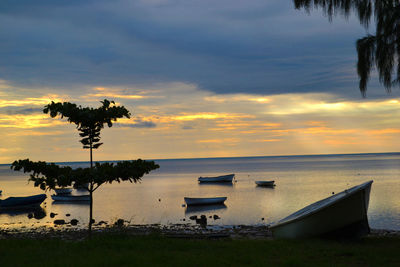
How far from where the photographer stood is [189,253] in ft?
42.8

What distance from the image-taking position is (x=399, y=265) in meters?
11.3

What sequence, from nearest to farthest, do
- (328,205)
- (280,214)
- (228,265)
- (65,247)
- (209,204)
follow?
1. (228,265)
2. (65,247)
3. (328,205)
4. (280,214)
5. (209,204)

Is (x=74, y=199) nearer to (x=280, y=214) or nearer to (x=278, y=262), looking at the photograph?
(x=280, y=214)

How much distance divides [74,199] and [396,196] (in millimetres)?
49877

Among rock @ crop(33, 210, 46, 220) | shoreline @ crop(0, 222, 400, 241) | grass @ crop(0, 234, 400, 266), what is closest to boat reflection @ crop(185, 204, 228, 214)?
shoreline @ crop(0, 222, 400, 241)

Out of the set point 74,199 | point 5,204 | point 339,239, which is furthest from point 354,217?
point 74,199

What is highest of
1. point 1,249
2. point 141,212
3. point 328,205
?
point 328,205

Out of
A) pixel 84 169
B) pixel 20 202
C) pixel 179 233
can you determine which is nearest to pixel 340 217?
pixel 179 233

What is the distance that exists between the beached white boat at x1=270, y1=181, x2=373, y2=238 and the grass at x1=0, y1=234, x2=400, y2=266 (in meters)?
0.76

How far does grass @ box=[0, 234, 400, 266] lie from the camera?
11.5 meters

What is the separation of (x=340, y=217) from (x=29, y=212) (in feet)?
152

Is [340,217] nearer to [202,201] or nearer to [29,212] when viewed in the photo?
[202,201]

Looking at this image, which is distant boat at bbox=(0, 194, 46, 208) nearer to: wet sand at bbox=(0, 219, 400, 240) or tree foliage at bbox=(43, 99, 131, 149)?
wet sand at bbox=(0, 219, 400, 240)

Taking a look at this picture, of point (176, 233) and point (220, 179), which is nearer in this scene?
point (176, 233)
